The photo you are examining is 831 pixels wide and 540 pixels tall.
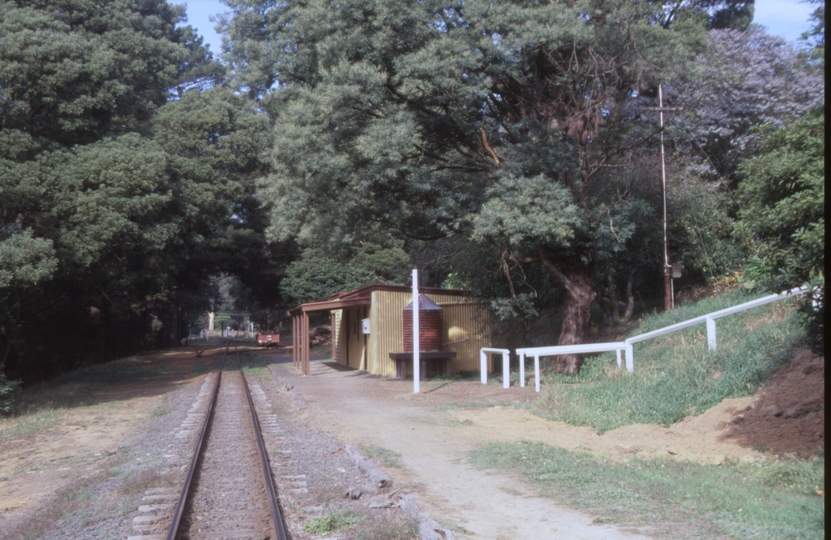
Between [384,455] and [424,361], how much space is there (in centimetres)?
1156

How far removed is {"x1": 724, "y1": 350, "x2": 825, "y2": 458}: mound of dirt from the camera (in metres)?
8.27

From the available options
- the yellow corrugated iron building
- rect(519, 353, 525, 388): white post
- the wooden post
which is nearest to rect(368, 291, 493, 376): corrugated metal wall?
the yellow corrugated iron building

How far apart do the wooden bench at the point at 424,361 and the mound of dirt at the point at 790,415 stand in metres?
11.5

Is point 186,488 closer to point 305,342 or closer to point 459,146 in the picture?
point 459,146

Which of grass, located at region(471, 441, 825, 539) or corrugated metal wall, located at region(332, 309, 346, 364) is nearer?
grass, located at region(471, 441, 825, 539)

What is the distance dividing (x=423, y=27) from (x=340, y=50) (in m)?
2.05

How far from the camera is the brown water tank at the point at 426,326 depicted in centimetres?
2147

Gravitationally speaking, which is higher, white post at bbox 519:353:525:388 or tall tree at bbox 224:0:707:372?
tall tree at bbox 224:0:707:372

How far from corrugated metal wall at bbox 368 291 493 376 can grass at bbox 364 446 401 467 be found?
42.3 ft

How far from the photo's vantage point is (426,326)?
70.9 feet

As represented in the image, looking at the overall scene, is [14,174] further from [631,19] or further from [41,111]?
[631,19]

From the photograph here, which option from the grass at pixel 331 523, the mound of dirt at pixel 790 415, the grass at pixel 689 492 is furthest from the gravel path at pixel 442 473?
the mound of dirt at pixel 790 415

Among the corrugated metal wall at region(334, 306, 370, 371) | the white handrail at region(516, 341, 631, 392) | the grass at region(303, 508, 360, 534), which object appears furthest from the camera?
the corrugated metal wall at region(334, 306, 370, 371)

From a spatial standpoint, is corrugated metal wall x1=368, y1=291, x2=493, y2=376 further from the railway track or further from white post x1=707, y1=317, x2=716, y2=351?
white post x1=707, y1=317, x2=716, y2=351
